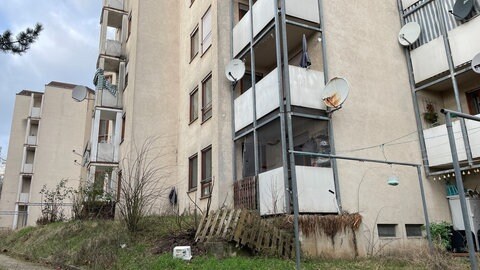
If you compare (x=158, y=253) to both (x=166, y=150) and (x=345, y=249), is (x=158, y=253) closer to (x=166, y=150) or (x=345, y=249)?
(x=345, y=249)

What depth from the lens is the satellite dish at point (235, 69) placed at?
1459cm

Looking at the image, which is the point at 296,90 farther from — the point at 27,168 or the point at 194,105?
the point at 27,168

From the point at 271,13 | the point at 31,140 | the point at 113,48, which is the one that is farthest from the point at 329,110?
the point at 31,140

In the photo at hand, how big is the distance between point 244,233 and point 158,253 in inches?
95.9

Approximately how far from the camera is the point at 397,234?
1254 centimetres

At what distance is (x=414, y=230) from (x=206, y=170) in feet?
26.2

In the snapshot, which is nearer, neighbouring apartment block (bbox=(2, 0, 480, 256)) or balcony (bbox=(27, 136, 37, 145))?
neighbouring apartment block (bbox=(2, 0, 480, 256))

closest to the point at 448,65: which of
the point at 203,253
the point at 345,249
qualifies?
the point at 345,249

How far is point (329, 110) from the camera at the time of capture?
1240 centimetres

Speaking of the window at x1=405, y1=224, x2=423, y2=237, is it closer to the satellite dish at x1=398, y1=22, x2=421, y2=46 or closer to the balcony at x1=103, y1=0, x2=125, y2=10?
the satellite dish at x1=398, y1=22, x2=421, y2=46

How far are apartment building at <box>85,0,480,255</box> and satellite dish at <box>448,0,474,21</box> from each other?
0.25m

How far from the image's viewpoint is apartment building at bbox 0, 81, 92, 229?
39344mm

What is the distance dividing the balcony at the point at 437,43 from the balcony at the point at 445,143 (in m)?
2.03

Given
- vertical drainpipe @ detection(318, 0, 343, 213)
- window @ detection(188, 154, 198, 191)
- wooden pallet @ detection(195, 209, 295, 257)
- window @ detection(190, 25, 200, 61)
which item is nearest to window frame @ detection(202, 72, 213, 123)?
window @ detection(188, 154, 198, 191)
